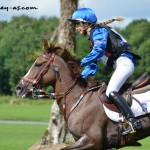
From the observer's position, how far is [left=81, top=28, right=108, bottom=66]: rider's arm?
9.72 meters

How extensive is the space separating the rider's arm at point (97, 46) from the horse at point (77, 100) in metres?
0.51

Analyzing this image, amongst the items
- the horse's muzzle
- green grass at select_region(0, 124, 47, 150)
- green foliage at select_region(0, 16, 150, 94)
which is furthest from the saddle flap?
green foliage at select_region(0, 16, 150, 94)

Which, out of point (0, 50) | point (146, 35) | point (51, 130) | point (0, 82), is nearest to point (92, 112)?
point (51, 130)

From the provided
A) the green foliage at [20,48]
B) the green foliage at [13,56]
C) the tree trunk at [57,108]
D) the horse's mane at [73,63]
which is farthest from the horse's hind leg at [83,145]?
the green foliage at [13,56]

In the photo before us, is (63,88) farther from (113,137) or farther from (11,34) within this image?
(11,34)

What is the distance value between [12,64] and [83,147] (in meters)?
→ 98.2

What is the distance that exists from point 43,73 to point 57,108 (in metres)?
6.42

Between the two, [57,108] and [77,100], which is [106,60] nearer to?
[77,100]

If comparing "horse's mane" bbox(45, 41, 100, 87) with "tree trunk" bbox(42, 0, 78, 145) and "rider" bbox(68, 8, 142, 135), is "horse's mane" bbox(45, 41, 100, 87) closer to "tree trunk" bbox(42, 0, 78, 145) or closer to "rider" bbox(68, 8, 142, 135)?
"rider" bbox(68, 8, 142, 135)

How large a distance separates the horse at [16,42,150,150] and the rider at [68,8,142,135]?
0.69 ft

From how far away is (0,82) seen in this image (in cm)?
10594

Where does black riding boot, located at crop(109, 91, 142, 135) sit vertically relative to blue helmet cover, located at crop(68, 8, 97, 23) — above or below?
below

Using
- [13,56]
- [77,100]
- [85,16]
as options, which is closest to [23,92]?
[77,100]

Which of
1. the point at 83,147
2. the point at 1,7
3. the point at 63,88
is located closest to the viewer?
the point at 83,147
